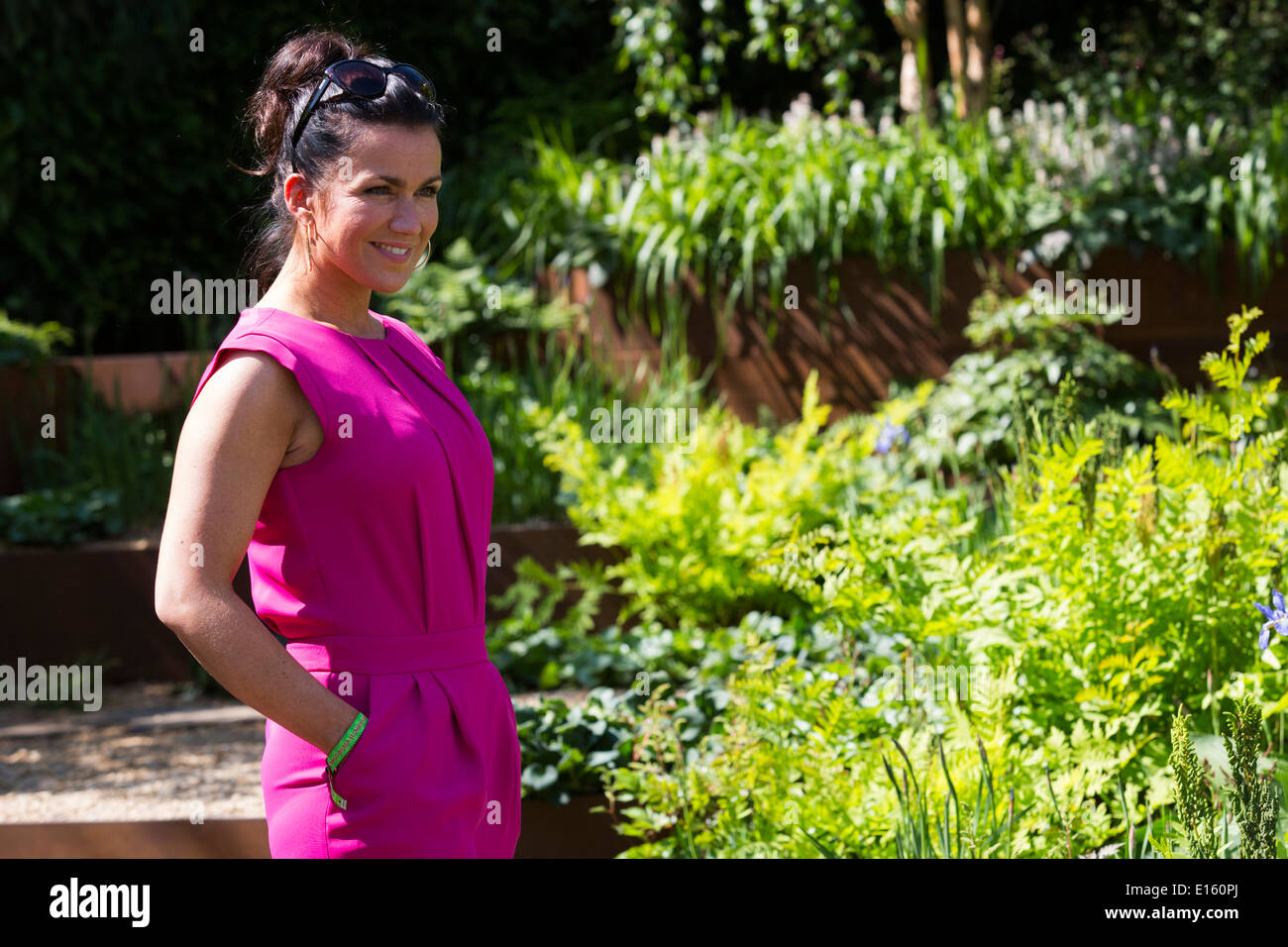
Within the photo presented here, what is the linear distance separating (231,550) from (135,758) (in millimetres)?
2815

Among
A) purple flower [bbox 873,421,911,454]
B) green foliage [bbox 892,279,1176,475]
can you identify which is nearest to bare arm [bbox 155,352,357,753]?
purple flower [bbox 873,421,911,454]

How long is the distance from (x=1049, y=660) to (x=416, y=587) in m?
1.61

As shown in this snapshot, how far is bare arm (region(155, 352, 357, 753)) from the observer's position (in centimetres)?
126

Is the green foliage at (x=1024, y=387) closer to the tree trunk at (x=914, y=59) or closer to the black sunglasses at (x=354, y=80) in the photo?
the tree trunk at (x=914, y=59)

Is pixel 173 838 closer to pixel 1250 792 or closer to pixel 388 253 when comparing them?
pixel 388 253

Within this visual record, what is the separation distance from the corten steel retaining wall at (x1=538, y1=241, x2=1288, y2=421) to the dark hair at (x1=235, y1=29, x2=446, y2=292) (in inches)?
155

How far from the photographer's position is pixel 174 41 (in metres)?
6.71

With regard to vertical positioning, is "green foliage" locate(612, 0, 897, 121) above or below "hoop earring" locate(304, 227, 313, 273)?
above

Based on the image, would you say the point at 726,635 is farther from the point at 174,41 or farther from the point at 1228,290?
the point at 174,41

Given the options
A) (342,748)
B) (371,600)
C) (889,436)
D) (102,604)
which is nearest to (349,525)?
(371,600)

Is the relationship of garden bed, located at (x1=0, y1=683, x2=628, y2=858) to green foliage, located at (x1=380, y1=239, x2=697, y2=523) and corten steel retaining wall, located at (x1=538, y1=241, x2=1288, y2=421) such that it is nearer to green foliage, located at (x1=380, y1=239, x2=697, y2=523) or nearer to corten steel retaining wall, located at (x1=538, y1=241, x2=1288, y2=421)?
green foliage, located at (x1=380, y1=239, x2=697, y2=523)

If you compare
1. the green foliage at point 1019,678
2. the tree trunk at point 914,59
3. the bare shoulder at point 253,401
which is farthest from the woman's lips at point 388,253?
the tree trunk at point 914,59

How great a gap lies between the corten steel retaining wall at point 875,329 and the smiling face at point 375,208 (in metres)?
4.12

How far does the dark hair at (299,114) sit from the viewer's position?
4.85ft
